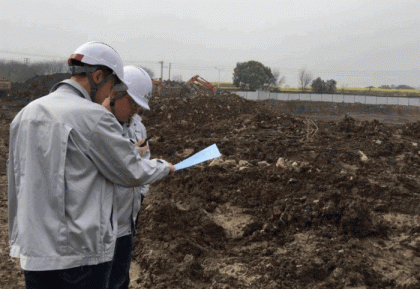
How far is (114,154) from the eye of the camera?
185cm

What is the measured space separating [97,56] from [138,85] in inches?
33.9

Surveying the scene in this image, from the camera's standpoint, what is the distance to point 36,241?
1.76m

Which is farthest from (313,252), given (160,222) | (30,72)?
(30,72)

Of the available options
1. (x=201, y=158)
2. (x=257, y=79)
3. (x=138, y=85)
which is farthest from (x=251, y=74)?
(x=201, y=158)

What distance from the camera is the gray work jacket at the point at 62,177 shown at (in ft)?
5.79

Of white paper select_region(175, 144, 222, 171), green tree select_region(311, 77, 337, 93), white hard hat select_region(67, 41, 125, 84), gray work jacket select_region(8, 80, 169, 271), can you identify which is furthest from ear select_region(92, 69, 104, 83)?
green tree select_region(311, 77, 337, 93)

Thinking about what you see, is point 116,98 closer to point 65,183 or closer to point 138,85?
point 138,85

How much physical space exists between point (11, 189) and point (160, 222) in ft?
11.6

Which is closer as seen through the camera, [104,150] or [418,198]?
[104,150]

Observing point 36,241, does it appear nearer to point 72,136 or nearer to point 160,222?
point 72,136

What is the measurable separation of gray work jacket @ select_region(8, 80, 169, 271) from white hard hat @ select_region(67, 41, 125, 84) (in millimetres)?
224

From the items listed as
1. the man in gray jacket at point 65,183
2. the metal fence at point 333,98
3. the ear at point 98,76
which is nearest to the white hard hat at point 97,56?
the ear at point 98,76

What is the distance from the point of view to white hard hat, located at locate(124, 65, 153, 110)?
283 centimetres

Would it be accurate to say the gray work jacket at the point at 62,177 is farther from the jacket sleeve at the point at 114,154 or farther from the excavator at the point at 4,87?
the excavator at the point at 4,87
